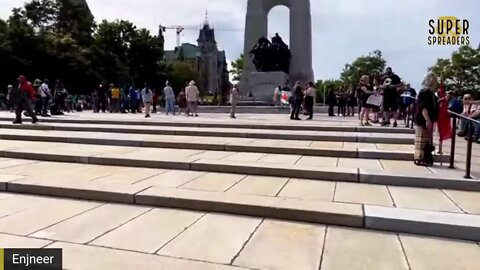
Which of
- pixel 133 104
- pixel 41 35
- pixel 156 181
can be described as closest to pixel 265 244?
pixel 156 181

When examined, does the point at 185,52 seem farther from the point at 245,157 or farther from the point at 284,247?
the point at 284,247

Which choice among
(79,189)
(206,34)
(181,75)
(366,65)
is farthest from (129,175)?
(206,34)

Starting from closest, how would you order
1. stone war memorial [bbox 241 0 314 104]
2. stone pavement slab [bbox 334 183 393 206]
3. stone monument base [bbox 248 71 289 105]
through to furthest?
stone pavement slab [bbox 334 183 393 206], stone monument base [bbox 248 71 289 105], stone war memorial [bbox 241 0 314 104]

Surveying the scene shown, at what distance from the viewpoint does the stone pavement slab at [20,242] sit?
11.3 feet

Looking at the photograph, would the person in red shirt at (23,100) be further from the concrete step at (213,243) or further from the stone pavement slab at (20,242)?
the stone pavement slab at (20,242)

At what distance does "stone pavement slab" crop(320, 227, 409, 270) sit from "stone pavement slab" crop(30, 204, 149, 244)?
219 centimetres

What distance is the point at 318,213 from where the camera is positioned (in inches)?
161

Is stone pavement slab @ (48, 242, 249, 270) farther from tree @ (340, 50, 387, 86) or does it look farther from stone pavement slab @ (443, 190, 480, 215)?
tree @ (340, 50, 387, 86)

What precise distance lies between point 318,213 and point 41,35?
45.7m

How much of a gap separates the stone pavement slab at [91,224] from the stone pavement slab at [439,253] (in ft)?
9.40

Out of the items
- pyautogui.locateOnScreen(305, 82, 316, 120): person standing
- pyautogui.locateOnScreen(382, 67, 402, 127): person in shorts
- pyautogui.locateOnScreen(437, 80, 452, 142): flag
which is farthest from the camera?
pyautogui.locateOnScreen(305, 82, 316, 120): person standing

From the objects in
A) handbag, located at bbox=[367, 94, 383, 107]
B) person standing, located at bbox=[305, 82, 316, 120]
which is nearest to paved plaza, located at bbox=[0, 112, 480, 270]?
handbag, located at bbox=[367, 94, 383, 107]

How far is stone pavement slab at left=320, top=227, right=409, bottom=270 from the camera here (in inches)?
121

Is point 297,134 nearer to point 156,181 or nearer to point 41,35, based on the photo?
point 156,181
